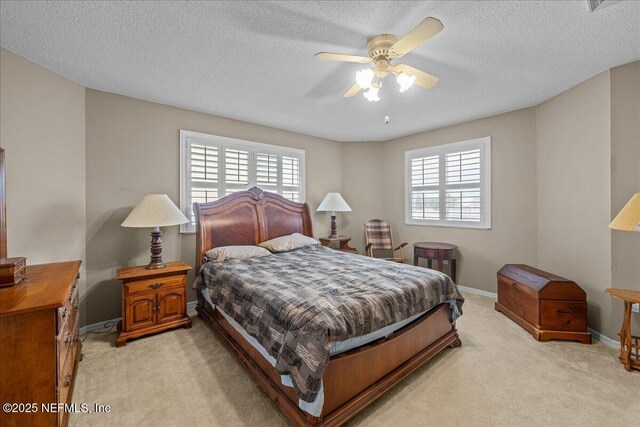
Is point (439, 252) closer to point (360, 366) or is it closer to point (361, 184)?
point (361, 184)

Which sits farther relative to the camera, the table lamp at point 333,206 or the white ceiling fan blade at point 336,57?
the table lamp at point 333,206

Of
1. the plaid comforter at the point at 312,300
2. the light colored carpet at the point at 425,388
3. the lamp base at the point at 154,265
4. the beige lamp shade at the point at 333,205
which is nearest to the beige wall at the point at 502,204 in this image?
the light colored carpet at the point at 425,388

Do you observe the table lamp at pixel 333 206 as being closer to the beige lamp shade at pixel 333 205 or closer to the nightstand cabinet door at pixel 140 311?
the beige lamp shade at pixel 333 205

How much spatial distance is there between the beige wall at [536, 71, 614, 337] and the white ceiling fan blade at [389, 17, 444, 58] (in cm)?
227

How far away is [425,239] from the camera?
4590 mm

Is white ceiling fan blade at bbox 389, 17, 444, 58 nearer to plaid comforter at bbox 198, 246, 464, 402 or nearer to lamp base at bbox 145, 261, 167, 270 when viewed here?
plaid comforter at bbox 198, 246, 464, 402

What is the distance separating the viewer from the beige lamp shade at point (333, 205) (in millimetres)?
4520

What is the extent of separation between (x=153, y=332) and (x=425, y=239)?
4100 millimetres

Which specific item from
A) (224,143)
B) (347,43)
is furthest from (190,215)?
(347,43)

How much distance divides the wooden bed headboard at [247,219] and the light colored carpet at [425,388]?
1290 mm

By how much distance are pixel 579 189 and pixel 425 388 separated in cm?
272

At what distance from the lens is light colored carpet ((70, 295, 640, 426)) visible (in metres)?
1.67

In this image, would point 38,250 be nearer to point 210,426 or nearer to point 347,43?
point 210,426

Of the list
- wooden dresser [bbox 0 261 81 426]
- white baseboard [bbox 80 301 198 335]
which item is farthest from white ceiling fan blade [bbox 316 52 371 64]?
white baseboard [bbox 80 301 198 335]
